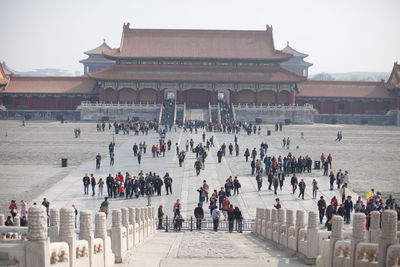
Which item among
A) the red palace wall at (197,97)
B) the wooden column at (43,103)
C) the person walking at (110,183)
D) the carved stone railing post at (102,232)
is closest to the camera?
the carved stone railing post at (102,232)

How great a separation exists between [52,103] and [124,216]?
67.4m

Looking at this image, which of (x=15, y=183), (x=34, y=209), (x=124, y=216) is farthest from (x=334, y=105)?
(x=34, y=209)

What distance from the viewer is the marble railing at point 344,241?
10.6 meters

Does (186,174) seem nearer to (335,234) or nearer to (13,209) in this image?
(13,209)

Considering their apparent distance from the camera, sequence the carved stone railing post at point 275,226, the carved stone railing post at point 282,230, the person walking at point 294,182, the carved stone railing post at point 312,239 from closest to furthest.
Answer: the carved stone railing post at point 312,239 → the carved stone railing post at point 282,230 → the carved stone railing post at point 275,226 → the person walking at point 294,182

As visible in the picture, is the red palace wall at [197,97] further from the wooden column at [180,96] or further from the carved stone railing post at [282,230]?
the carved stone railing post at [282,230]

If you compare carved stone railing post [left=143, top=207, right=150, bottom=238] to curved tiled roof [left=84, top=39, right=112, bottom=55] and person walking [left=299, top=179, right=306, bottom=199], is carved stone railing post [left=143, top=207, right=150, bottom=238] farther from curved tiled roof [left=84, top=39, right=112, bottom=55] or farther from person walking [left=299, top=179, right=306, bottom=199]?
curved tiled roof [left=84, top=39, right=112, bottom=55]

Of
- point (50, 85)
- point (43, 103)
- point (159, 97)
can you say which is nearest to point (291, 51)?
point (159, 97)

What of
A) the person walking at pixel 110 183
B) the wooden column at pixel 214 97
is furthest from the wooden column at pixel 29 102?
the person walking at pixel 110 183

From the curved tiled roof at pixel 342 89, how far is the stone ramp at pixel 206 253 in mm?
65958

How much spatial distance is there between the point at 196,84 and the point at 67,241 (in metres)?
68.9

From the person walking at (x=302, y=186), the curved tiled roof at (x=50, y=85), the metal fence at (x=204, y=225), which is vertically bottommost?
the metal fence at (x=204, y=225)

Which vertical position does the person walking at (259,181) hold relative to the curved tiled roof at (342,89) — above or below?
below

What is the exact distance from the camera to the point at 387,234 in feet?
35.0
